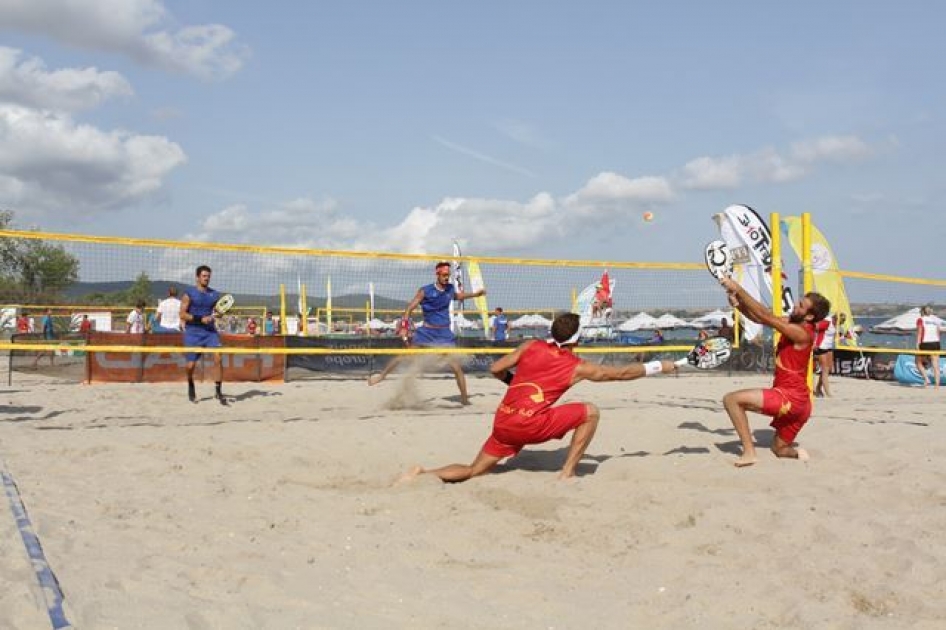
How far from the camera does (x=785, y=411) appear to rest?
209 inches

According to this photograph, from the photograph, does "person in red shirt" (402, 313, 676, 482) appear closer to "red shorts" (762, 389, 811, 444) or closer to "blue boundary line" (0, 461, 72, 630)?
"red shorts" (762, 389, 811, 444)

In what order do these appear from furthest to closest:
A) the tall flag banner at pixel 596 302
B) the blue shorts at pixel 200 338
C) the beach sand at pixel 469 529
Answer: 1. the tall flag banner at pixel 596 302
2. the blue shorts at pixel 200 338
3. the beach sand at pixel 469 529

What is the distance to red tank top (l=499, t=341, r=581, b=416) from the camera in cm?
477

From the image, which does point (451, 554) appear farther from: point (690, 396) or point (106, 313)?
point (106, 313)

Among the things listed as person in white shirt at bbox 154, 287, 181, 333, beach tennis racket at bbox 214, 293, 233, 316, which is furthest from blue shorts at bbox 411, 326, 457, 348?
person in white shirt at bbox 154, 287, 181, 333

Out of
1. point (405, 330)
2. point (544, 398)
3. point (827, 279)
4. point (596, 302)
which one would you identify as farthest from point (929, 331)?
point (544, 398)

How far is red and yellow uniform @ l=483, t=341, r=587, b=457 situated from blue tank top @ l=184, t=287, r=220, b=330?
16.6ft

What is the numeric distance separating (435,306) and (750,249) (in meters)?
5.12

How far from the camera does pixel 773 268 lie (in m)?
8.24

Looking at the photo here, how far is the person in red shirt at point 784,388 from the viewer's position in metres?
5.25

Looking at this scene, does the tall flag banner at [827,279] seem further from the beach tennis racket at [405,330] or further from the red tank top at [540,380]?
the red tank top at [540,380]

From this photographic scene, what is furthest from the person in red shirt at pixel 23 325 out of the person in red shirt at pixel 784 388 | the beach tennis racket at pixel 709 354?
the person in red shirt at pixel 784 388

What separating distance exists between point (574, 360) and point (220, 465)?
2.50 m

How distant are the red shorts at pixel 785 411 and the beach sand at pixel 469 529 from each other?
0.22 meters
